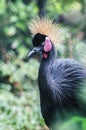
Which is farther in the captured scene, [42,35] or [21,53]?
[21,53]

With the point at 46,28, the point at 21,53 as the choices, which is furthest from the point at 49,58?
the point at 21,53

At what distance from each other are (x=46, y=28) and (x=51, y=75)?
17.2 inches

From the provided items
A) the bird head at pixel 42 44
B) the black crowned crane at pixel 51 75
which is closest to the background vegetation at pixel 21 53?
the black crowned crane at pixel 51 75

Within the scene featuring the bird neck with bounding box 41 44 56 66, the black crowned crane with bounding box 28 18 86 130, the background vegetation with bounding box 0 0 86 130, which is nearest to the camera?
the black crowned crane with bounding box 28 18 86 130

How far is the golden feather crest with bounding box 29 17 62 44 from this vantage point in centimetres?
385

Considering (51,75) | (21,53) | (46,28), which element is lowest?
(21,53)

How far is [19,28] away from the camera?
757 centimetres

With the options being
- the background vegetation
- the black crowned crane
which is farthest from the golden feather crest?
the background vegetation

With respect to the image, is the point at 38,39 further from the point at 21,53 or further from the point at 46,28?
the point at 21,53

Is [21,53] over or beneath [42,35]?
beneath

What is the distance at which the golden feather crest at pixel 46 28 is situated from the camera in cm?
385

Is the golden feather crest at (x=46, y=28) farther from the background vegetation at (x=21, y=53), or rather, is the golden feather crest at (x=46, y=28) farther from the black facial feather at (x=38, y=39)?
the background vegetation at (x=21, y=53)

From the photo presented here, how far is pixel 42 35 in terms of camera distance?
3.82 m

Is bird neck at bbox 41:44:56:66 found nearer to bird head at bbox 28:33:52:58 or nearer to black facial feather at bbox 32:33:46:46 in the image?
bird head at bbox 28:33:52:58
